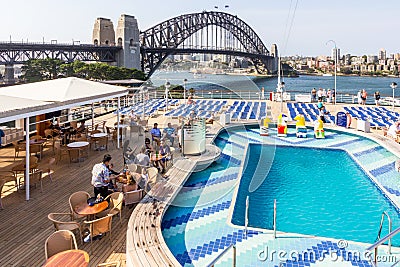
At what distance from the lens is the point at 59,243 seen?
278 cm

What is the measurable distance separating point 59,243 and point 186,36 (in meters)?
45.9

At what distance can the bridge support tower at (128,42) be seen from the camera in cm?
3706

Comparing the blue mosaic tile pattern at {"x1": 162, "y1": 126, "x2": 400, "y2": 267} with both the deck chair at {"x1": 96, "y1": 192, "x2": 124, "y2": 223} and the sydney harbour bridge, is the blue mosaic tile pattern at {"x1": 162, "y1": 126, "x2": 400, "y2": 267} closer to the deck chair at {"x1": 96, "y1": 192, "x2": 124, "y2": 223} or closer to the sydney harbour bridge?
the deck chair at {"x1": 96, "y1": 192, "x2": 124, "y2": 223}

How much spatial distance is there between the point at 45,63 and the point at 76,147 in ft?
94.2

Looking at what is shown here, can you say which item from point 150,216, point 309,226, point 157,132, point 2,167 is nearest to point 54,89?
point 2,167

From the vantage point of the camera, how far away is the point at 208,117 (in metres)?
10.3

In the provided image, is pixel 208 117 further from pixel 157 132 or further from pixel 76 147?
pixel 76 147

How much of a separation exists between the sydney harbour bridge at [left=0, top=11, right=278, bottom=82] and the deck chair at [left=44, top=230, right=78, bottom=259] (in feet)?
105

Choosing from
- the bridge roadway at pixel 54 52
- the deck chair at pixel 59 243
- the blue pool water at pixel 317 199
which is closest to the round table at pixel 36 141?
the blue pool water at pixel 317 199

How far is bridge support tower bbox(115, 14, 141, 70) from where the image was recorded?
3706 cm

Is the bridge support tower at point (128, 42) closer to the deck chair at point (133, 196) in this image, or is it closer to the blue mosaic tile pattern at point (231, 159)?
the blue mosaic tile pattern at point (231, 159)

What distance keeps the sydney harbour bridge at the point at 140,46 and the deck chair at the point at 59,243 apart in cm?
3211

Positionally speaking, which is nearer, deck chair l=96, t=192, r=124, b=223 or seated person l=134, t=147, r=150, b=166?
deck chair l=96, t=192, r=124, b=223

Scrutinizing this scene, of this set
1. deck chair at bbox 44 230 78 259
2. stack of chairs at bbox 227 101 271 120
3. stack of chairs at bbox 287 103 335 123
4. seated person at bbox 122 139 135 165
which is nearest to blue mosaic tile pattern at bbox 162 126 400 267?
seated person at bbox 122 139 135 165
